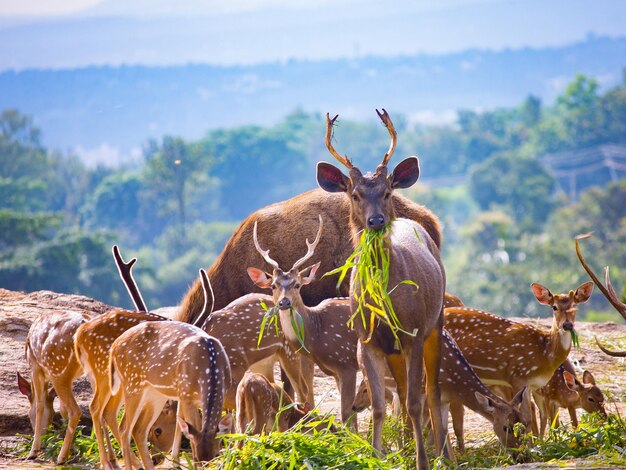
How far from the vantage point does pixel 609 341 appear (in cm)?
1270

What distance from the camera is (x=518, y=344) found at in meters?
9.42

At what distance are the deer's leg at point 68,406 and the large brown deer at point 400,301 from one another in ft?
8.10

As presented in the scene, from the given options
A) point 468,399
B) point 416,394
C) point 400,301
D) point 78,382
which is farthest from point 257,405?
point 78,382

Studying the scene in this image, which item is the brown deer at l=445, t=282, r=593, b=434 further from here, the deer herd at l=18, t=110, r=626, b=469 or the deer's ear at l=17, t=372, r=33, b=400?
the deer's ear at l=17, t=372, r=33, b=400

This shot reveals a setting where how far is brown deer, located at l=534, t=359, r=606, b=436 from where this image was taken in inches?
368

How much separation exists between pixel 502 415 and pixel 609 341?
15.5ft

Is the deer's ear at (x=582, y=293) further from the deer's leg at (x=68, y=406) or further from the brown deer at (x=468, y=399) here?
the deer's leg at (x=68, y=406)

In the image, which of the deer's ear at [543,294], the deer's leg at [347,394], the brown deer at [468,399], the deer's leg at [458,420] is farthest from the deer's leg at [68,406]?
the deer's ear at [543,294]

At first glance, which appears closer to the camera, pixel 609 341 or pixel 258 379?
pixel 258 379

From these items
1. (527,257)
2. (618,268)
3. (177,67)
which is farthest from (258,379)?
(177,67)

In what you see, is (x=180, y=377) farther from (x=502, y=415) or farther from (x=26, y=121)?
(x=26, y=121)

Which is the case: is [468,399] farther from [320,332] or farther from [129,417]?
[129,417]

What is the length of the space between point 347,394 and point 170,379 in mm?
1950

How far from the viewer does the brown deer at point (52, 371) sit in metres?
8.82
